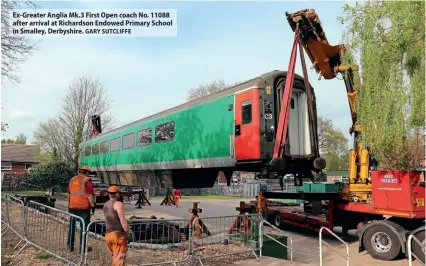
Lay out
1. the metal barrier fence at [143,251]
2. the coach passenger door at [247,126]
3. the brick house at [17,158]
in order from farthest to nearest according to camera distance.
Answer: the brick house at [17,158] < the coach passenger door at [247,126] < the metal barrier fence at [143,251]

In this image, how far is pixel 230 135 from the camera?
9.92m

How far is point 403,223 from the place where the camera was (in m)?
9.62

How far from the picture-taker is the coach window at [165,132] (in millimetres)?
12176

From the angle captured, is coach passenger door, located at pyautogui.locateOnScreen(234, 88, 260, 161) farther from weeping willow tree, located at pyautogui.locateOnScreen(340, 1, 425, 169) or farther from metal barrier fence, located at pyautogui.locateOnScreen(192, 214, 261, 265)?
weeping willow tree, located at pyautogui.locateOnScreen(340, 1, 425, 169)

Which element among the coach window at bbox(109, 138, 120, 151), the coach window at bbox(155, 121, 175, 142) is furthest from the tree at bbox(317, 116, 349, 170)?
the coach window at bbox(155, 121, 175, 142)

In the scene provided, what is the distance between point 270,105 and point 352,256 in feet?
14.8

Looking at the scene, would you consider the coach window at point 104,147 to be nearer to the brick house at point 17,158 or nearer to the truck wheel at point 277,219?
the truck wheel at point 277,219

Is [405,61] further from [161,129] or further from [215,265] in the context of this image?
[161,129]

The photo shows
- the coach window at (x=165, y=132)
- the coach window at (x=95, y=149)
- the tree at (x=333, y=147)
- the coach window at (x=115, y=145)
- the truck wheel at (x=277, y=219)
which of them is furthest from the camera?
the tree at (x=333, y=147)

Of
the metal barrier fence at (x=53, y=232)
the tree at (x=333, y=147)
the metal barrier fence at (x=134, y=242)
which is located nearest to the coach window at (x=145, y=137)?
the metal barrier fence at (x=134, y=242)

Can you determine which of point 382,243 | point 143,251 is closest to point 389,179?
point 382,243

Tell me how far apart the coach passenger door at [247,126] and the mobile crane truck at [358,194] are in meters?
0.54

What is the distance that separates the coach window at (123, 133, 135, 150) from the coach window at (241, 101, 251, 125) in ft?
21.3

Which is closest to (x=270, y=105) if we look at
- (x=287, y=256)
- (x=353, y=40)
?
(x=353, y=40)
